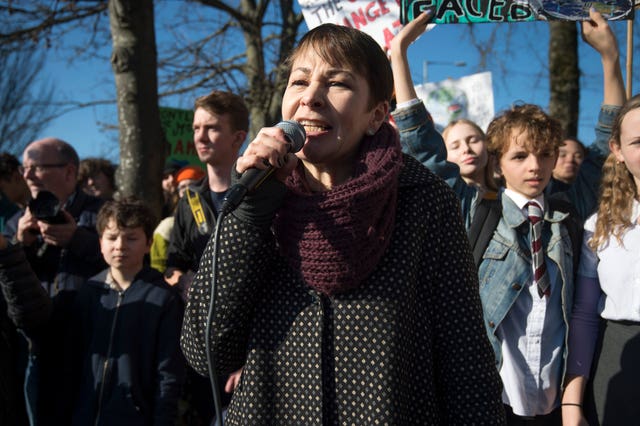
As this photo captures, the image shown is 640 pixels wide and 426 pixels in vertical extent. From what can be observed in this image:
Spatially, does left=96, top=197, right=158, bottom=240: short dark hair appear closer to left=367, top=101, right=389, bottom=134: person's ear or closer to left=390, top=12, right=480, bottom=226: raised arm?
left=390, top=12, right=480, bottom=226: raised arm

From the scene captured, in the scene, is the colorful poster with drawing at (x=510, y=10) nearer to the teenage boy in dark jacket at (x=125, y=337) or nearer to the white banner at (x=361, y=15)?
the white banner at (x=361, y=15)

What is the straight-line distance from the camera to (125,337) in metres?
2.92

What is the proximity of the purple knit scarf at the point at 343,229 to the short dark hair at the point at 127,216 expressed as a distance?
1.96 m

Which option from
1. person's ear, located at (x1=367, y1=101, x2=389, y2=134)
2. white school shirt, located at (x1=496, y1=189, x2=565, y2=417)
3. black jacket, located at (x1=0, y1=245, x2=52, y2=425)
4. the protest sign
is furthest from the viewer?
the protest sign

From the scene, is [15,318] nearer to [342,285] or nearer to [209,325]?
[209,325]

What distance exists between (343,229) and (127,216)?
6.81 ft

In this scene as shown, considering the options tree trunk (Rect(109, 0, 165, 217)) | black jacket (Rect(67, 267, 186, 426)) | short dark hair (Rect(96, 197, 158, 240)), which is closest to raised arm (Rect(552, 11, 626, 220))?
black jacket (Rect(67, 267, 186, 426))

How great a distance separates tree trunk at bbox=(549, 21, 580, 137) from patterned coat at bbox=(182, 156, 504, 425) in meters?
7.08

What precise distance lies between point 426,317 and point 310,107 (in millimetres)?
577

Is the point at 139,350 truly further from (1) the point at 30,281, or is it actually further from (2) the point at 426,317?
(2) the point at 426,317

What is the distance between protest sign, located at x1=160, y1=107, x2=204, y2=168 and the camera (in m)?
8.23

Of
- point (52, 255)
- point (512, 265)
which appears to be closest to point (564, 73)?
point (512, 265)

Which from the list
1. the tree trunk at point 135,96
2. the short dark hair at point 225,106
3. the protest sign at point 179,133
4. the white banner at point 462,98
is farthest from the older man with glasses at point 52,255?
the protest sign at point 179,133

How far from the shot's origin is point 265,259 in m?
1.46
